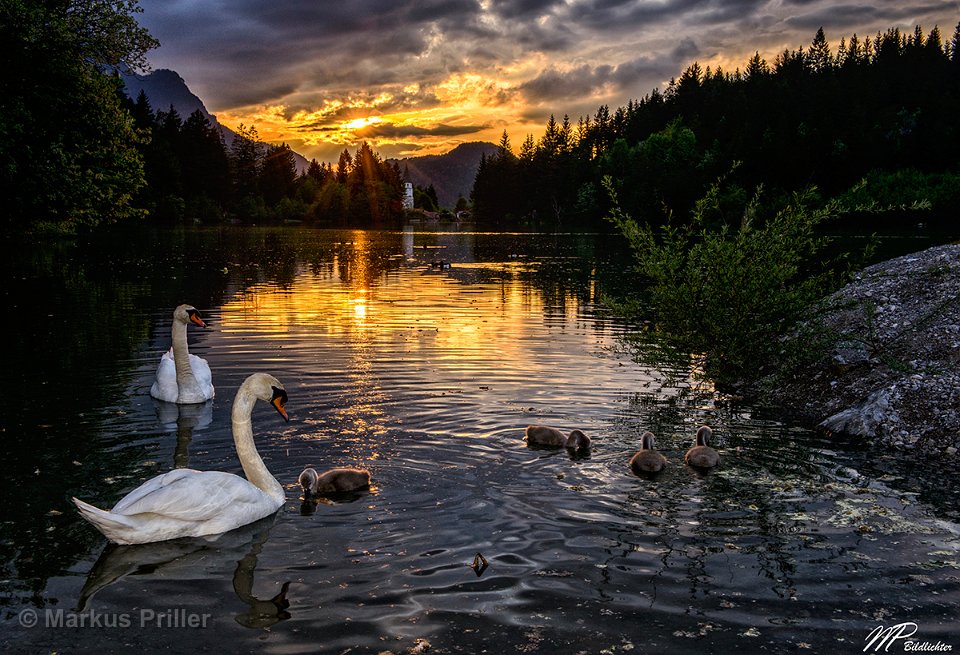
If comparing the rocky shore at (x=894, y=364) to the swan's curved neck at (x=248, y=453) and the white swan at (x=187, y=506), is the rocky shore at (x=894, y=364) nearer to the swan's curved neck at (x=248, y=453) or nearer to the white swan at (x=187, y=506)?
the swan's curved neck at (x=248, y=453)

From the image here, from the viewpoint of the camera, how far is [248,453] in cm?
961

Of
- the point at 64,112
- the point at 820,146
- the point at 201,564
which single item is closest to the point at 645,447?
the point at 201,564

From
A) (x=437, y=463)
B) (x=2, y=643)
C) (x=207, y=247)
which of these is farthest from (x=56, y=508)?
(x=207, y=247)

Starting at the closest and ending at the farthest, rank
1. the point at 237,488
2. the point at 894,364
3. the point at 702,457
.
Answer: the point at 237,488, the point at 702,457, the point at 894,364

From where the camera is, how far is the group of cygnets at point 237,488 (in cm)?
812

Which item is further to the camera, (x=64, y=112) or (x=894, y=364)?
(x=64, y=112)

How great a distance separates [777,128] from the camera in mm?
126250

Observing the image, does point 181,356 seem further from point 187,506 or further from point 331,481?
point 187,506

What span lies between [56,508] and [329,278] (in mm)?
32028

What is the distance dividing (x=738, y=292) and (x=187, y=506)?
1243 cm

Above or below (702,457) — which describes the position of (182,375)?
above

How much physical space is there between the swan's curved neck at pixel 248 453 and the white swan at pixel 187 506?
1cm

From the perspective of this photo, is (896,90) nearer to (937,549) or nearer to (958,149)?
(958,149)

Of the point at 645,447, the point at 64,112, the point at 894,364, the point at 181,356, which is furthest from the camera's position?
the point at 64,112
